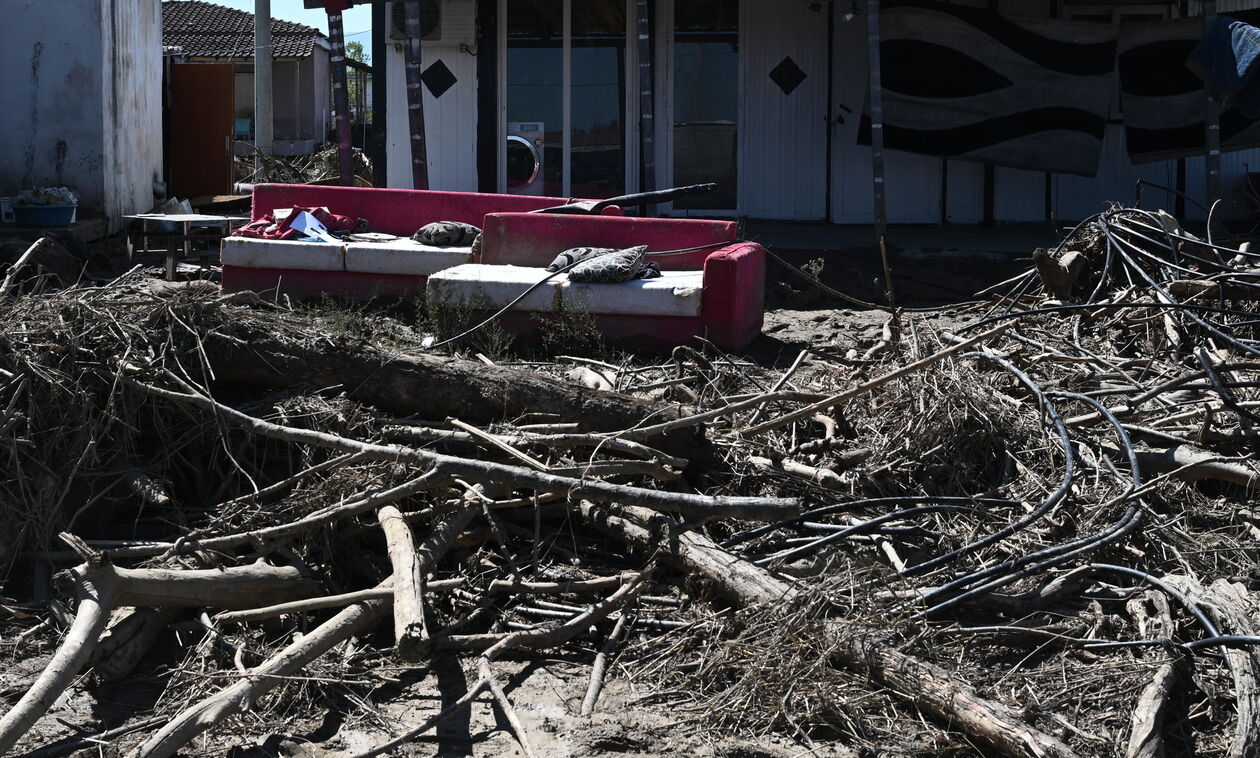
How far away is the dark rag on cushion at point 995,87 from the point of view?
1248 centimetres

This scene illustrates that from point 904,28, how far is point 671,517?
31.9 ft

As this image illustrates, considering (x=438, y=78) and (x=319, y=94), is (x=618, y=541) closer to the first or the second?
(x=438, y=78)

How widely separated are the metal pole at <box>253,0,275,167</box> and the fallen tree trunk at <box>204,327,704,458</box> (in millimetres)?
14167

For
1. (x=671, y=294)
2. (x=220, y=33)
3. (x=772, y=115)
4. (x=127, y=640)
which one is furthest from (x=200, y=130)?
(x=220, y=33)

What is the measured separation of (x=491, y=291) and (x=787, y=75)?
6.88 meters

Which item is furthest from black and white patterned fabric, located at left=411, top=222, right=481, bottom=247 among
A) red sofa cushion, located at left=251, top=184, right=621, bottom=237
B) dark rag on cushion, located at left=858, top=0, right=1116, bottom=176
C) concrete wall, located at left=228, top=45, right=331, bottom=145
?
concrete wall, located at left=228, top=45, right=331, bottom=145

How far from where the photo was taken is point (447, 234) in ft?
28.3

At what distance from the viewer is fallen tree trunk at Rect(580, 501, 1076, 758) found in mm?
2904

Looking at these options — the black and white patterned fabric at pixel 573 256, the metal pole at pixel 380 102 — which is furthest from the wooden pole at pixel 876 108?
the metal pole at pixel 380 102

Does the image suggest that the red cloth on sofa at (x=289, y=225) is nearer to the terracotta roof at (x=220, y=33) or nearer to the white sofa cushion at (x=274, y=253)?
the white sofa cushion at (x=274, y=253)

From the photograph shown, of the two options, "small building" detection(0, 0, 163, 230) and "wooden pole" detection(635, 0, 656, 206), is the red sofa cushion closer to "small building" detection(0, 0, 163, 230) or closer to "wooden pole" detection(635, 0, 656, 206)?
"wooden pole" detection(635, 0, 656, 206)

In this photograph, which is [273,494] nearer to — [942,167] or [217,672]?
[217,672]

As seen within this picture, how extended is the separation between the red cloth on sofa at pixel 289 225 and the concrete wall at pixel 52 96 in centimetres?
432

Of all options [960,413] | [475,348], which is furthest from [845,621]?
[475,348]
